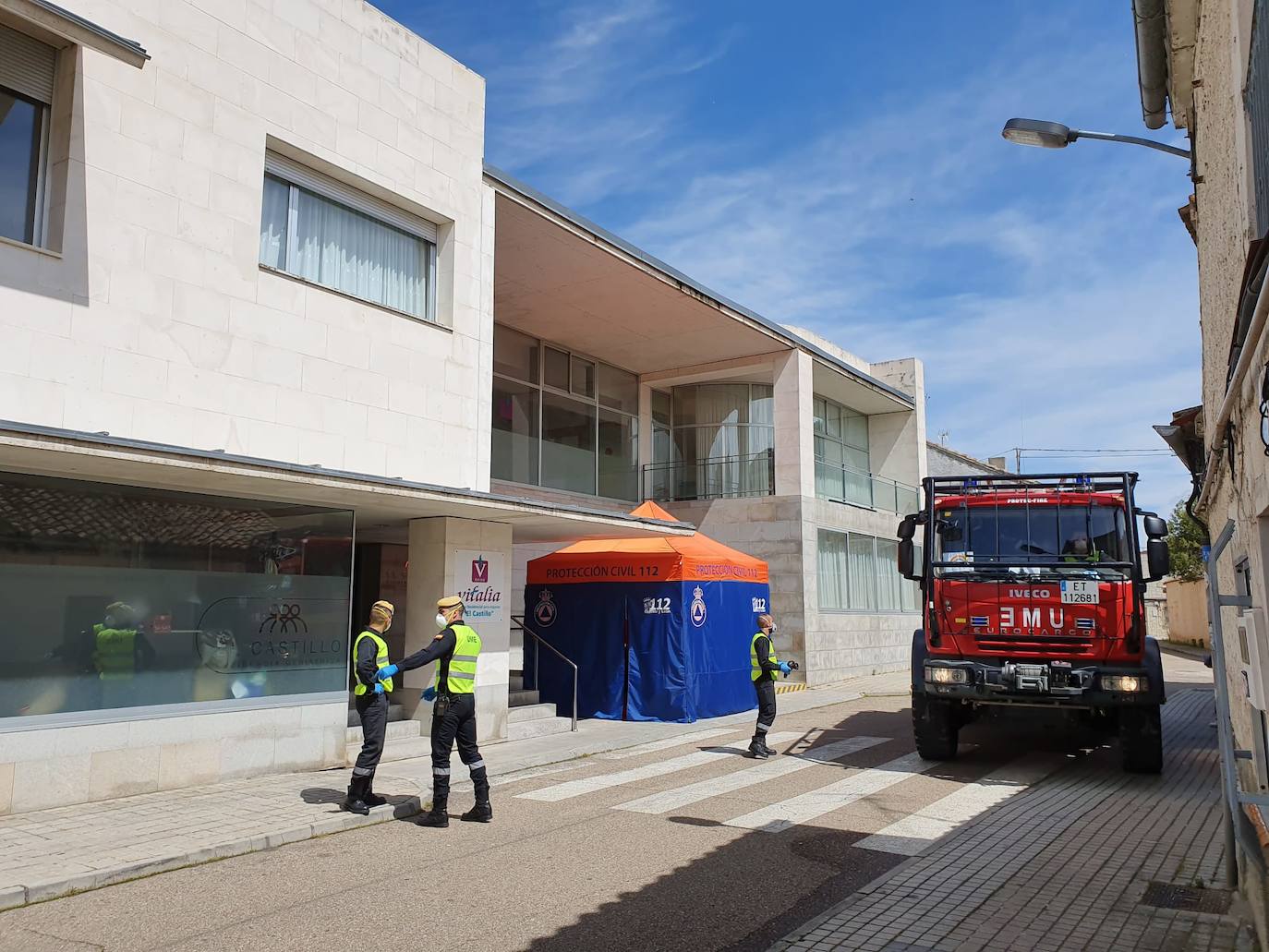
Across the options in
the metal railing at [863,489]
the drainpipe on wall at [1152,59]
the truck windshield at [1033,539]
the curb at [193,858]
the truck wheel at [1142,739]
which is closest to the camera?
→ the curb at [193,858]

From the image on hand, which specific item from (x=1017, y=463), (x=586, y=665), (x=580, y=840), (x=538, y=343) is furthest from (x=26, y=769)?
(x=1017, y=463)

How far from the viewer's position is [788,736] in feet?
45.5

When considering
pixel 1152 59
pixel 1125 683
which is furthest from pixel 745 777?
pixel 1152 59

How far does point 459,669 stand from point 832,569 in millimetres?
15891

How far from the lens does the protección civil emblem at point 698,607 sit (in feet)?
51.9

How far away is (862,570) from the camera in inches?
971

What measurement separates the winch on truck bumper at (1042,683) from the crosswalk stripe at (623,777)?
297 centimetres

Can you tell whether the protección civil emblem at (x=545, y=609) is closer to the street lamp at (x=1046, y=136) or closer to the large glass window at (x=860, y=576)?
the large glass window at (x=860, y=576)

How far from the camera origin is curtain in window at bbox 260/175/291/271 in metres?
10.8

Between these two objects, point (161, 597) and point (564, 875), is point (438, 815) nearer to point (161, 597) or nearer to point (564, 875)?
point (564, 875)

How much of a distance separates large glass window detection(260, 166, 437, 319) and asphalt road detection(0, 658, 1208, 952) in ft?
20.3

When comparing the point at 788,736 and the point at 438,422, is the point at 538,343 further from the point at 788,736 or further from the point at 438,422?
the point at 788,736

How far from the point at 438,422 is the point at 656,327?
8.86 meters

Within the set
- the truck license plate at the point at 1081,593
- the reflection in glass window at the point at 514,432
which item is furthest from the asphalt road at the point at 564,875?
the reflection in glass window at the point at 514,432
